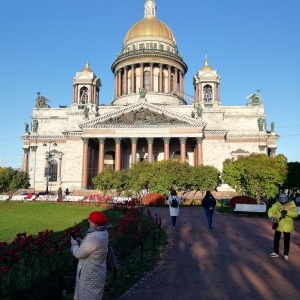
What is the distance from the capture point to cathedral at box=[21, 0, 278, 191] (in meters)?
53.8

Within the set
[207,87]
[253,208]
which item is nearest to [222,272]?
[253,208]

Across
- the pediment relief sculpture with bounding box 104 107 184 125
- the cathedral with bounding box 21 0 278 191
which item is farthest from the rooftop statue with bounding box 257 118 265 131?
the pediment relief sculpture with bounding box 104 107 184 125

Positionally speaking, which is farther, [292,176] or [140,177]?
[140,177]

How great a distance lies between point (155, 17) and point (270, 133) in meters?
37.6

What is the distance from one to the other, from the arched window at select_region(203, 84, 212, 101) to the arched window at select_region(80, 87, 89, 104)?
68.1 feet

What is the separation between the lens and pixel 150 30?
241 feet

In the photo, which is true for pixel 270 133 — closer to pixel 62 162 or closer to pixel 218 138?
pixel 218 138

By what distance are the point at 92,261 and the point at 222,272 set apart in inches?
214

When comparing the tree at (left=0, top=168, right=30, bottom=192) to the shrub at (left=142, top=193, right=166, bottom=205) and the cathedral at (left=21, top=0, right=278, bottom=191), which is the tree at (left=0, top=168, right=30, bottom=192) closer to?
the cathedral at (left=21, top=0, right=278, bottom=191)

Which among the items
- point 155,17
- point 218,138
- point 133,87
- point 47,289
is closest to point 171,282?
point 47,289

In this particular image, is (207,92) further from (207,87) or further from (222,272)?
(222,272)

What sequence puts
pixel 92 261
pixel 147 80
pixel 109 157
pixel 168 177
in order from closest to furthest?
1. pixel 92 261
2. pixel 168 177
3. pixel 109 157
4. pixel 147 80

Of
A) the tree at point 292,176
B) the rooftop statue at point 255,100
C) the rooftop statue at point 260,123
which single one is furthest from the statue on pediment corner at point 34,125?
the tree at point 292,176

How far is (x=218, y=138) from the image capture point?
187 feet
